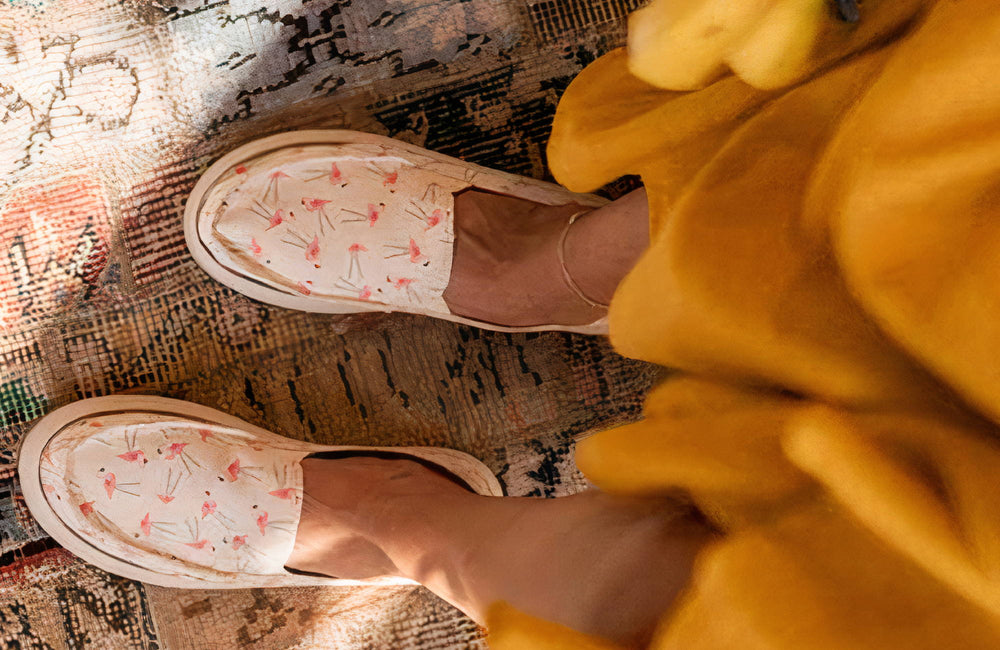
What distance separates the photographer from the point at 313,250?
2.33ft

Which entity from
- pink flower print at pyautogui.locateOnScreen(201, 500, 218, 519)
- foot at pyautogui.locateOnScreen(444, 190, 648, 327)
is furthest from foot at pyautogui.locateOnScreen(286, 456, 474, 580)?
foot at pyautogui.locateOnScreen(444, 190, 648, 327)

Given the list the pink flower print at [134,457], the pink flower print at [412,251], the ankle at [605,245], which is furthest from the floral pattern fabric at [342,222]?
the pink flower print at [134,457]

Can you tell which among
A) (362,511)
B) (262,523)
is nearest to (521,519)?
(362,511)

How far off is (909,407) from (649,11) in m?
0.28

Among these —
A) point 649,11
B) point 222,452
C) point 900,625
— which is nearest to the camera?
point 900,625

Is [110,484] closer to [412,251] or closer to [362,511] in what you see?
[362,511]

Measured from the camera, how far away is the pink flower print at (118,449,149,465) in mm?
737

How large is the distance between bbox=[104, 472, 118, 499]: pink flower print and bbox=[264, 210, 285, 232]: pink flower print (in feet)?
1.14

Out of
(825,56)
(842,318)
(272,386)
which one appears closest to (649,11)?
(825,56)

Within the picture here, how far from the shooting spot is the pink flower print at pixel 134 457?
74 cm

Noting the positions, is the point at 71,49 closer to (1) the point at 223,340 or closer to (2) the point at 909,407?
(1) the point at 223,340

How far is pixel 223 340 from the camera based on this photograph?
2.57 ft

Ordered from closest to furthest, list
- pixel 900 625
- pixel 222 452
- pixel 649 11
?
pixel 900 625, pixel 649 11, pixel 222 452

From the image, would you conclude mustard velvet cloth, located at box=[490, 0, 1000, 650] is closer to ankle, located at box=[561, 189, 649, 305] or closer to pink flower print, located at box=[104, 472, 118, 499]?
ankle, located at box=[561, 189, 649, 305]
